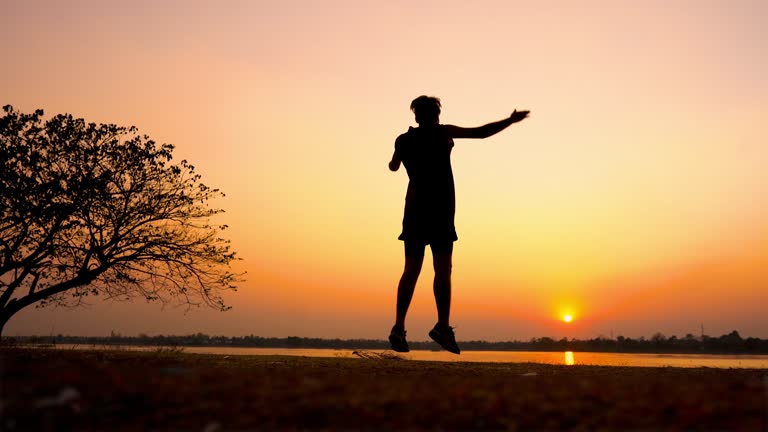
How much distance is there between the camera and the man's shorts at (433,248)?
358 inches

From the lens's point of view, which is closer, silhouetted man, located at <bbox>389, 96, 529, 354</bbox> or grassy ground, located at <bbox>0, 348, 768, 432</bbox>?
grassy ground, located at <bbox>0, 348, 768, 432</bbox>

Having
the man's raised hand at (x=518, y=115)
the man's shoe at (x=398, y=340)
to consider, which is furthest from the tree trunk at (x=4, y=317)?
the man's raised hand at (x=518, y=115)

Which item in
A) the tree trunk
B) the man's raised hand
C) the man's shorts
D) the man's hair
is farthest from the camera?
the tree trunk

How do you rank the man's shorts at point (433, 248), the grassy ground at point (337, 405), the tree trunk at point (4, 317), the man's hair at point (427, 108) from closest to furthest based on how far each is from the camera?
1. the grassy ground at point (337, 405)
2. the man's shorts at point (433, 248)
3. the man's hair at point (427, 108)
4. the tree trunk at point (4, 317)

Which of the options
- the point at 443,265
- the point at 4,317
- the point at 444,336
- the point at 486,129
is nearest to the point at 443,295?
the point at 443,265

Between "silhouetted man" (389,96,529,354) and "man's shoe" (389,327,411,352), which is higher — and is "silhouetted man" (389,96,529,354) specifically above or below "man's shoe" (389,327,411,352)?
above

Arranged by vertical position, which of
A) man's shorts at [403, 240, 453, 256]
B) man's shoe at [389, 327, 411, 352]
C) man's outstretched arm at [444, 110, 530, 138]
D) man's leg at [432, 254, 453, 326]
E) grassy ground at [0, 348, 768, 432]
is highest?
man's outstretched arm at [444, 110, 530, 138]

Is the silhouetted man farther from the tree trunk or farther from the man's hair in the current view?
the tree trunk

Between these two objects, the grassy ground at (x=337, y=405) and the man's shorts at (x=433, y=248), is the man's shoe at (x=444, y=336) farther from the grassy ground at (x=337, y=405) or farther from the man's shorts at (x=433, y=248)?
the grassy ground at (x=337, y=405)

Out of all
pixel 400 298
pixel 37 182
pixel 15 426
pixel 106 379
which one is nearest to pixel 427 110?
pixel 400 298

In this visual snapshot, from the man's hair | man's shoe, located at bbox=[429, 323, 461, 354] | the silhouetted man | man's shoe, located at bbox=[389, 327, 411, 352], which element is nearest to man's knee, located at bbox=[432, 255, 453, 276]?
the silhouetted man

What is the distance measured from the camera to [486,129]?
29.5ft

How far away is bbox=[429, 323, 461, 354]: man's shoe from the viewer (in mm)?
9023

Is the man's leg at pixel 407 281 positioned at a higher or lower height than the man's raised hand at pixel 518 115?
lower
